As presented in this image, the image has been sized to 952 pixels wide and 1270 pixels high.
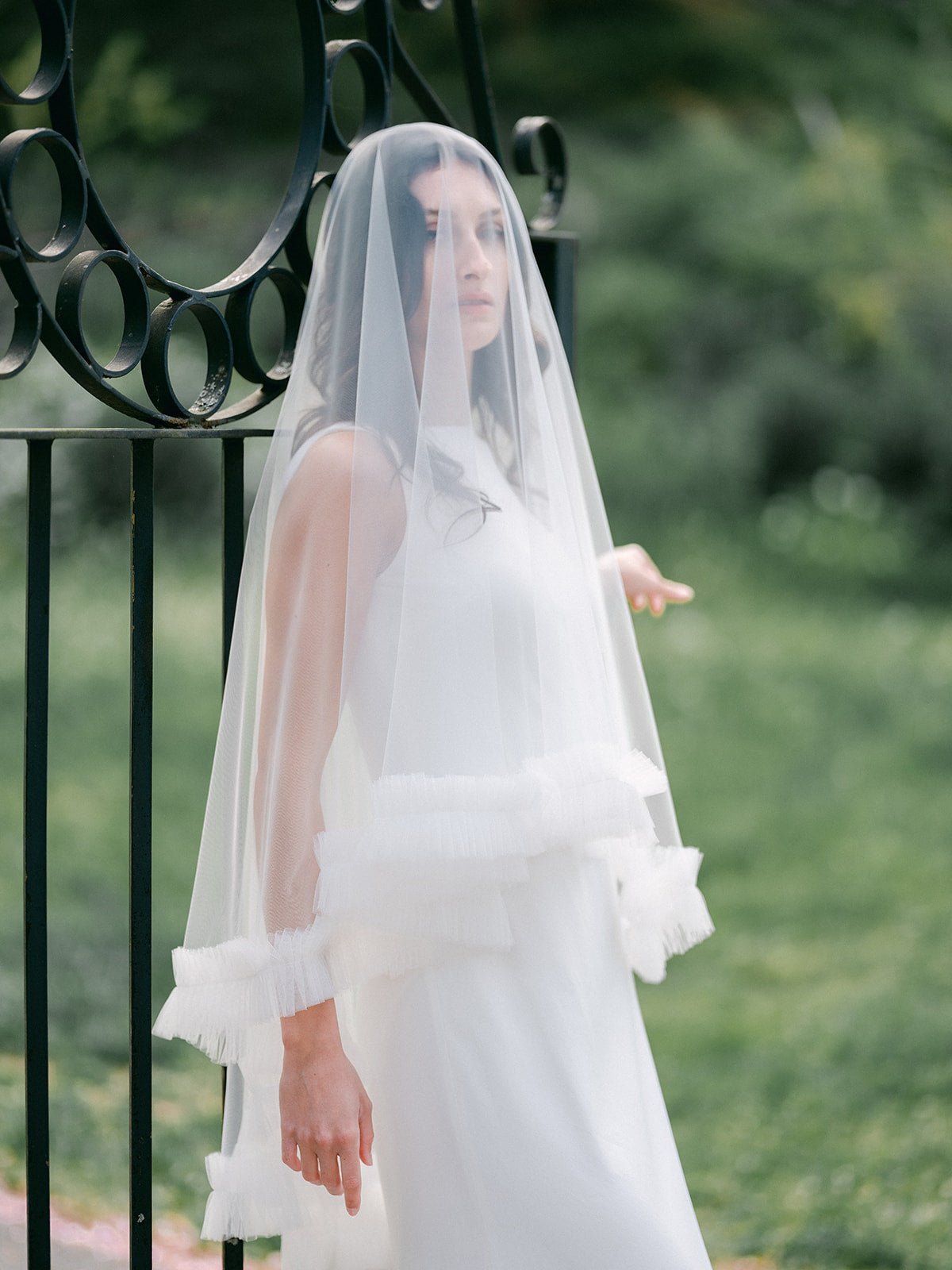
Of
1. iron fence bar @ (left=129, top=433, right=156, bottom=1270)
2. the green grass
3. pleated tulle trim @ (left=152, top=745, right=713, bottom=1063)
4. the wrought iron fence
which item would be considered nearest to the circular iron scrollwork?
the wrought iron fence

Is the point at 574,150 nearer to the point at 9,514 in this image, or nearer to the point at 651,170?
the point at 651,170

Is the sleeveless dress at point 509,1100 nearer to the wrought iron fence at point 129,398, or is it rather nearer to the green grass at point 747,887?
the wrought iron fence at point 129,398

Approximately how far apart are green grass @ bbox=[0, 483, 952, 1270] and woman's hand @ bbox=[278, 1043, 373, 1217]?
1393 millimetres

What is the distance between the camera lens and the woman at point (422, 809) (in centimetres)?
154

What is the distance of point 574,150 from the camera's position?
A: 9.26 metres

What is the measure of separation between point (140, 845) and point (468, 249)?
799 millimetres

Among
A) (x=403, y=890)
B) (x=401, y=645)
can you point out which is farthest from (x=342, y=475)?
(x=403, y=890)

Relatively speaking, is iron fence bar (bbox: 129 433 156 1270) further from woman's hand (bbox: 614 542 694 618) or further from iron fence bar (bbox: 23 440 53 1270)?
woman's hand (bbox: 614 542 694 618)

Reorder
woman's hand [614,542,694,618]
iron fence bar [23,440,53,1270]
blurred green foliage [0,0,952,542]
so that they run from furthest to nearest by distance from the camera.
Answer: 1. blurred green foliage [0,0,952,542]
2. woman's hand [614,542,694,618]
3. iron fence bar [23,440,53,1270]

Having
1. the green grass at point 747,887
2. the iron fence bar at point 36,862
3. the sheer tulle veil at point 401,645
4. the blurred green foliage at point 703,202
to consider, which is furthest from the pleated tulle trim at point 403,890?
the blurred green foliage at point 703,202

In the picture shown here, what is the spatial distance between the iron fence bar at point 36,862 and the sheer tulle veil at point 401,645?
145mm

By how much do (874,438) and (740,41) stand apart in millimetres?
2990

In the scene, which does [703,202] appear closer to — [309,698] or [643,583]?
[643,583]

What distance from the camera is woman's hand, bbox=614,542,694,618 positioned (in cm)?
206
